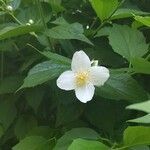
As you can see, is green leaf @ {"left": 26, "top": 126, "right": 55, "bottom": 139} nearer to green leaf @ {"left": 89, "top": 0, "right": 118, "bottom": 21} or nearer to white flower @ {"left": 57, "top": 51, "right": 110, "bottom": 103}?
white flower @ {"left": 57, "top": 51, "right": 110, "bottom": 103}

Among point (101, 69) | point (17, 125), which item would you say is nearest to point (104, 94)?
point (101, 69)

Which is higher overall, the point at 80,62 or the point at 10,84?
the point at 80,62

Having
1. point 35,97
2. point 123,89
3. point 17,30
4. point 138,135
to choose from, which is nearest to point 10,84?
point 35,97

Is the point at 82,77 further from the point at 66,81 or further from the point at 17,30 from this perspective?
the point at 17,30

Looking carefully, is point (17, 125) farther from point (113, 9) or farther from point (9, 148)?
point (113, 9)

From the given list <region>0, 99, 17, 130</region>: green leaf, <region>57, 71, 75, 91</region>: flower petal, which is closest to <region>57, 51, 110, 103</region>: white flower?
<region>57, 71, 75, 91</region>: flower petal

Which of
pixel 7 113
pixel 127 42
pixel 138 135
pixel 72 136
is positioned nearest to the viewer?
pixel 138 135

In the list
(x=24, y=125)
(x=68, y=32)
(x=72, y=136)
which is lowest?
(x=24, y=125)

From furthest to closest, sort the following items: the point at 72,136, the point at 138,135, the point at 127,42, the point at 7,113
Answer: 1. the point at 7,113
2. the point at 127,42
3. the point at 72,136
4. the point at 138,135
